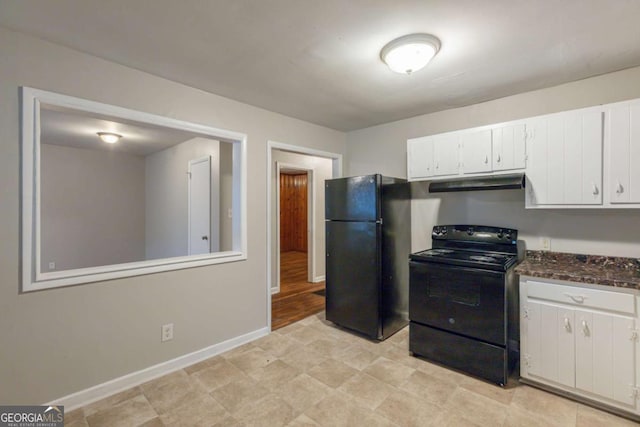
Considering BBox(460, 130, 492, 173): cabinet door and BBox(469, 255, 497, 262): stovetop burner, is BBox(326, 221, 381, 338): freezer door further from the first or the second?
BBox(460, 130, 492, 173): cabinet door

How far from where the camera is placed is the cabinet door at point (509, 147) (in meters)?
2.35

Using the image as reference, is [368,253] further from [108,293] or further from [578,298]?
[108,293]

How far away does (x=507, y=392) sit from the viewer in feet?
6.89

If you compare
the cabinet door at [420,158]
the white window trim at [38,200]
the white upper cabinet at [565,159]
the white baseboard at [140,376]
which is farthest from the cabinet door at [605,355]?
the white window trim at [38,200]

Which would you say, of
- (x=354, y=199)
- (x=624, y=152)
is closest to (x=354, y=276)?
(x=354, y=199)

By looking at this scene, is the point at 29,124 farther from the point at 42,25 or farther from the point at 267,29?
the point at 267,29

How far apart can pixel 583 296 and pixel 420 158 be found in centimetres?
165

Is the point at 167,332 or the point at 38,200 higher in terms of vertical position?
the point at 38,200

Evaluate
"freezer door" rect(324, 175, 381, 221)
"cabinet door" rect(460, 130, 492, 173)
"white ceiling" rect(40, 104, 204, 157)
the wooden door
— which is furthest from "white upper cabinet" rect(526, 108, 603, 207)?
the wooden door

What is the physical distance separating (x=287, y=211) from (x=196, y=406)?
22.5 feet

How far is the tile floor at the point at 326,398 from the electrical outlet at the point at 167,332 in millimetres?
284

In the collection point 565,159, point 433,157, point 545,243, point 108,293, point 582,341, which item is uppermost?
point 433,157

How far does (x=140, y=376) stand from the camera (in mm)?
2242

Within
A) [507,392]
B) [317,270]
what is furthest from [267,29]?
[317,270]
